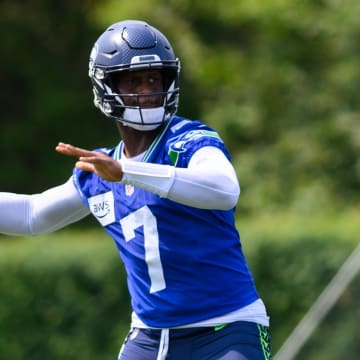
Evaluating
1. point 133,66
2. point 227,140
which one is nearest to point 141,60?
point 133,66

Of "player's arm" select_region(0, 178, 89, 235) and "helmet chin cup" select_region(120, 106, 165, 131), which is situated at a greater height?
"helmet chin cup" select_region(120, 106, 165, 131)

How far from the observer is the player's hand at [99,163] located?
441cm

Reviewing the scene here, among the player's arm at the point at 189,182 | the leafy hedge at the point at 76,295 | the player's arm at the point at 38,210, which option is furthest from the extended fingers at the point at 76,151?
the leafy hedge at the point at 76,295

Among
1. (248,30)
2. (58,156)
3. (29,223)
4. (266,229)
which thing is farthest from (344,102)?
(29,223)

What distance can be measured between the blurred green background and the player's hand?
3.97 meters

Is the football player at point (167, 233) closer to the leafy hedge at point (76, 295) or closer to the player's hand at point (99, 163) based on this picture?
the player's hand at point (99, 163)

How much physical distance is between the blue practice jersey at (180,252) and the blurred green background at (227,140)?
331 centimetres

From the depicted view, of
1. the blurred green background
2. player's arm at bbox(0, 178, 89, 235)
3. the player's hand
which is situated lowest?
the blurred green background

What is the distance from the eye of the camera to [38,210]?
5.42m

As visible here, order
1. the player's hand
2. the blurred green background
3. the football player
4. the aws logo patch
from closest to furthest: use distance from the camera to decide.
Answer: the player's hand < the football player < the aws logo patch < the blurred green background

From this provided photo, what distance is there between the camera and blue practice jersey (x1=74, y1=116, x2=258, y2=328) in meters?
4.84

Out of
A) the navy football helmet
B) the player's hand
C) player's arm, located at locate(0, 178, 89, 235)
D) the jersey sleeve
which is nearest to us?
the player's hand

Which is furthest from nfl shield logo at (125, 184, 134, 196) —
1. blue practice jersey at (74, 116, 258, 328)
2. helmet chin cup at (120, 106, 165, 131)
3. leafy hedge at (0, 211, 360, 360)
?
leafy hedge at (0, 211, 360, 360)

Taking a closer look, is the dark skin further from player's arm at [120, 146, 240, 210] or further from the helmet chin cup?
player's arm at [120, 146, 240, 210]
